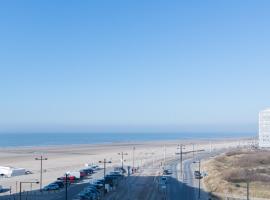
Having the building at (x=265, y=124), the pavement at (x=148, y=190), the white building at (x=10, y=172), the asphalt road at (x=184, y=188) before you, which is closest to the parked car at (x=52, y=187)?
the pavement at (x=148, y=190)

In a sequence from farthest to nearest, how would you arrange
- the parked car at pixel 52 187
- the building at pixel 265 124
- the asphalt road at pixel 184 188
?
the building at pixel 265 124 → the parked car at pixel 52 187 → the asphalt road at pixel 184 188

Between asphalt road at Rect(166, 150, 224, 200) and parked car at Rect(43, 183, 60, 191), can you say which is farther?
parked car at Rect(43, 183, 60, 191)

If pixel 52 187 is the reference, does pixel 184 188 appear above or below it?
below

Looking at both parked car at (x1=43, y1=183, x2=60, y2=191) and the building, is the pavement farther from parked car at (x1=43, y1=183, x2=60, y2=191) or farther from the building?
the building

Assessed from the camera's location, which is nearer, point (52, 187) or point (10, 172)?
point (52, 187)

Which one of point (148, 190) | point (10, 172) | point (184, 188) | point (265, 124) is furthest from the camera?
point (265, 124)

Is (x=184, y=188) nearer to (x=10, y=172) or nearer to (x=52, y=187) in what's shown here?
(x=52, y=187)

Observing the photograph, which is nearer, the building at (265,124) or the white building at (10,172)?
the white building at (10,172)

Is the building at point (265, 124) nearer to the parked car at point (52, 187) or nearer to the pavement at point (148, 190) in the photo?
the pavement at point (148, 190)

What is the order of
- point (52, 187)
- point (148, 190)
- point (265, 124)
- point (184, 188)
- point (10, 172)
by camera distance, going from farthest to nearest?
point (265, 124)
point (10, 172)
point (184, 188)
point (52, 187)
point (148, 190)

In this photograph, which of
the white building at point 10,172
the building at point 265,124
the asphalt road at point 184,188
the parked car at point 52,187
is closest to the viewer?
the asphalt road at point 184,188

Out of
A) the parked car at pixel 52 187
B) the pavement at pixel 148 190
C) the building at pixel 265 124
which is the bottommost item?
the pavement at pixel 148 190

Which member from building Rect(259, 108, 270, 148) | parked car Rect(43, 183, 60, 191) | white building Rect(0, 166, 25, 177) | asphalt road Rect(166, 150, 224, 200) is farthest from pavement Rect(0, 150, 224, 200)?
building Rect(259, 108, 270, 148)

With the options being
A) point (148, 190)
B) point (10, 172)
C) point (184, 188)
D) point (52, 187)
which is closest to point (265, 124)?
point (184, 188)
